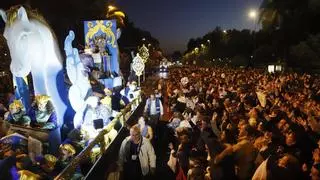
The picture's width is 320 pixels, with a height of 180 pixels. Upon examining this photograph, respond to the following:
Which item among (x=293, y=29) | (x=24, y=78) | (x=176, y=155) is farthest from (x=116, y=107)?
(x=293, y=29)

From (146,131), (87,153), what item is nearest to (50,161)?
(87,153)

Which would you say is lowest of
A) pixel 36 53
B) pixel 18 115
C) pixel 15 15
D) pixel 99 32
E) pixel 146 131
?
pixel 146 131

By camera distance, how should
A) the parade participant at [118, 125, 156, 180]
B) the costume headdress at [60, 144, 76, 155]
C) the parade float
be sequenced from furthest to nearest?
1. the parade float
2. the costume headdress at [60, 144, 76, 155]
3. the parade participant at [118, 125, 156, 180]

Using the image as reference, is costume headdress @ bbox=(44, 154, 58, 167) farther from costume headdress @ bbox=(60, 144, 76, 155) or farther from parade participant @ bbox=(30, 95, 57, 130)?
parade participant @ bbox=(30, 95, 57, 130)

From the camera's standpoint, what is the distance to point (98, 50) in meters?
21.4

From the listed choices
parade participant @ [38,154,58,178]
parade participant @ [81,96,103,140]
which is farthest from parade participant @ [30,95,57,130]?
parade participant @ [38,154,58,178]

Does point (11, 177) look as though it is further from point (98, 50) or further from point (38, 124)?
point (98, 50)

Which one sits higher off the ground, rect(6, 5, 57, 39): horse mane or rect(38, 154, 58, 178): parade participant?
rect(6, 5, 57, 39): horse mane

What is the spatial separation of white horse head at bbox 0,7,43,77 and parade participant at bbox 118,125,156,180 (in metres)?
5.07

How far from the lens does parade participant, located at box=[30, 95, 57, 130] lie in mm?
11719

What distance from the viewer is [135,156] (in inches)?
321

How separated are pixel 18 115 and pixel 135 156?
17.6 ft

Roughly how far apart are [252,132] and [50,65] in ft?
22.2

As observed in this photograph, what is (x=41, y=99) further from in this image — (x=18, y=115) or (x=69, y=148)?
(x=69, y=148)
